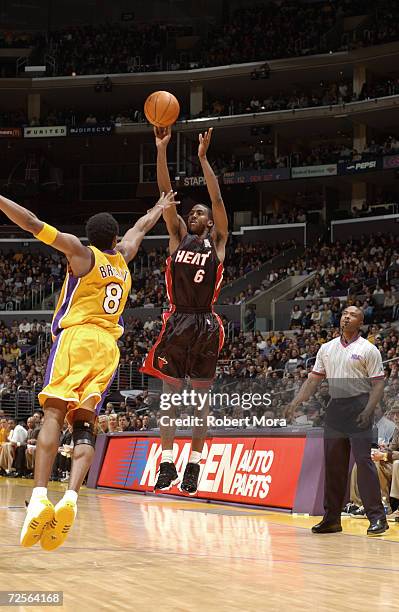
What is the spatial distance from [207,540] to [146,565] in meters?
1.89

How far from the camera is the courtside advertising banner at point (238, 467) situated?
39.2 ft

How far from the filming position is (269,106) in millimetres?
39312

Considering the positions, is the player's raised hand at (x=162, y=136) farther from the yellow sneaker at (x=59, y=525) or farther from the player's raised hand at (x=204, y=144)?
the yellow sneaker at (x=59, y=525)

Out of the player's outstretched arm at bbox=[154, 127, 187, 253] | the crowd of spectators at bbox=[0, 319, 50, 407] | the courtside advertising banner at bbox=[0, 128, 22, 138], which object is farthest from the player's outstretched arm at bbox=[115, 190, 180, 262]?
the courtside advertising banner at bbox=[0, 128, 22, 138]

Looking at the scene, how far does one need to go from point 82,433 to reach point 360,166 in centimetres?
3147

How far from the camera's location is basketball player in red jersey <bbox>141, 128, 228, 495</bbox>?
7.93 meters

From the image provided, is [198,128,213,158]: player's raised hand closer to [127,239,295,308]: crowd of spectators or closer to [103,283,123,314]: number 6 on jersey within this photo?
[103,283,123,314]: number 6 on jersey

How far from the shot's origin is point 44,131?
40969 mm

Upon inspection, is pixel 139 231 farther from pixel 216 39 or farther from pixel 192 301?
pixel 216 39

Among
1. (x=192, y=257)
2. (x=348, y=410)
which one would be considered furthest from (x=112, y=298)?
(x=348, y=410)

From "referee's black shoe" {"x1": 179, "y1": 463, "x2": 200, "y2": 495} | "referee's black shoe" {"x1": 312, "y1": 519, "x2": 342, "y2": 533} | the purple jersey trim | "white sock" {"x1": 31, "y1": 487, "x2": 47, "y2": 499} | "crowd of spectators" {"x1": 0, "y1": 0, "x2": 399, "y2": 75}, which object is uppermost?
"crowd of spectators" {"x1": 0, "y1": 0, "x2": 399, "y2": 75}

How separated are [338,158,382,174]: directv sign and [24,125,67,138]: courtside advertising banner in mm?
12843

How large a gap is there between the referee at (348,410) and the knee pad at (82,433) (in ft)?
11.7

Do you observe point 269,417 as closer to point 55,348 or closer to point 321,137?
point 55,348
